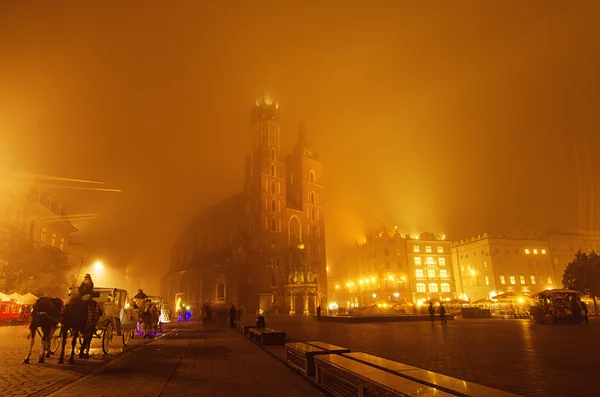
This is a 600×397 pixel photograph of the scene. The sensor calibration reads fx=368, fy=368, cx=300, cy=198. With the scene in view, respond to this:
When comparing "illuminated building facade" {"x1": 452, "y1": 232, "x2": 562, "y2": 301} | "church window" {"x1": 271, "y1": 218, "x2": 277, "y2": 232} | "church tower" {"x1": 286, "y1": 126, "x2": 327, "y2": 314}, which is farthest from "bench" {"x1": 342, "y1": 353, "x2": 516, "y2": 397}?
"illuminated building facade" {"x1": 452, "y1": 232, "x2": 562, "y2": 301}

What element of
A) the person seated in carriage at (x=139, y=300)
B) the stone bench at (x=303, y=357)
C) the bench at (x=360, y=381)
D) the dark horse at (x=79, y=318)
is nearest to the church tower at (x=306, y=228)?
the person seated in carriage at (x=139, y=300)

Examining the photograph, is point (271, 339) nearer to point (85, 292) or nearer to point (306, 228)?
point (85, 292)

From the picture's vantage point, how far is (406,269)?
82938 mm

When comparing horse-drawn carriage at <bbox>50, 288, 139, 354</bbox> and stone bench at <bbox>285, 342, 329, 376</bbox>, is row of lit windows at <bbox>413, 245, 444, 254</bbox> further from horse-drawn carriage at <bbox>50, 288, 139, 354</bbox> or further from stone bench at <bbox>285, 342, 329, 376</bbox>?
stone bench at <bbox>285, 342, 329, 376</bbox>

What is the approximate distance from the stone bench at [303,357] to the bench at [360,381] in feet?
2.20

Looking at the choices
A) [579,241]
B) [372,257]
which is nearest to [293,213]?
[372,257]

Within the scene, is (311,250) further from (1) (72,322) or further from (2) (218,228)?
(1) (72,322)

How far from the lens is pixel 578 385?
21.1 ft

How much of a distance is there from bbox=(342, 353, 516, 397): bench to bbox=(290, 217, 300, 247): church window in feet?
238

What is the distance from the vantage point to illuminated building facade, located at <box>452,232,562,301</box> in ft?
244

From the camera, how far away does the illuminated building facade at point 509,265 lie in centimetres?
7450

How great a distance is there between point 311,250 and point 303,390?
74.3 meters

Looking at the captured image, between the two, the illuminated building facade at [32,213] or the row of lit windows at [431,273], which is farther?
the row of lit windows at [431,273]

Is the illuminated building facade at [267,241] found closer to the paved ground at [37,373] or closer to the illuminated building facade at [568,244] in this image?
the illuminated building facade at [568,244]
